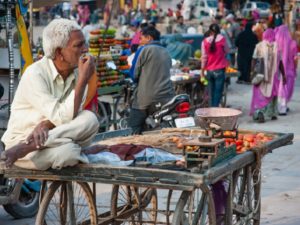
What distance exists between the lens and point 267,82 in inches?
558

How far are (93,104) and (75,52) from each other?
40cm

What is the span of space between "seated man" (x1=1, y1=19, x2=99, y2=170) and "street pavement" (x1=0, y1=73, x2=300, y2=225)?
2752 mm

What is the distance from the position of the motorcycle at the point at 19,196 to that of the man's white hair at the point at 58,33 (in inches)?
98.0

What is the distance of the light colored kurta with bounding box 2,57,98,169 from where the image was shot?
4.68m

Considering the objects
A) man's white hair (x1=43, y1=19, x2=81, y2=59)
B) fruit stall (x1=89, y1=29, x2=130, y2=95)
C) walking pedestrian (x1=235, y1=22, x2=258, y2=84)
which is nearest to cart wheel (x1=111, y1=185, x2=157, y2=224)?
man's white hair (x1=43, y1=19, x2=81, y2=59)

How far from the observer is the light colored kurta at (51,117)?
4676mm

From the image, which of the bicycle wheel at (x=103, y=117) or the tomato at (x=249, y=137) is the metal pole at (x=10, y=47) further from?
the bicycle wheel at (x=103, y=117)

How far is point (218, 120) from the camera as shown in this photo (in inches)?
227

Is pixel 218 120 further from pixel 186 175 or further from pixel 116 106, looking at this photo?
pixel 116 106

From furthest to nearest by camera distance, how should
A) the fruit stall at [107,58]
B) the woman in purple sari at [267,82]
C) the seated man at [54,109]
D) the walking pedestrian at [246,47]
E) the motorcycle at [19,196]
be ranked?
the walking pedestrian at [246,47] < the woman in purple sari at [267,82] < the fruit stall at [107,58] < the motorcycle at [19,196] < the seated man at [54,109]

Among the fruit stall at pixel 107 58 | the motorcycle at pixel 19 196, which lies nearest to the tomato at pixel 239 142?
the motorcycle at pixel 19 196

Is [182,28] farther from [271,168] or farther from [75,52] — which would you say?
[75,52]

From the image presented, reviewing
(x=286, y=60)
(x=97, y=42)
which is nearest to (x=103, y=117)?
(x=97, y=42)

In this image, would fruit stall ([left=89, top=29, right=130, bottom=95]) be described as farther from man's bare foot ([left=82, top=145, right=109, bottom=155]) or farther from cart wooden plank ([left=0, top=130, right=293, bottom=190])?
cart wooden plank ([left=0, top=130, right=293, bottom=190])
